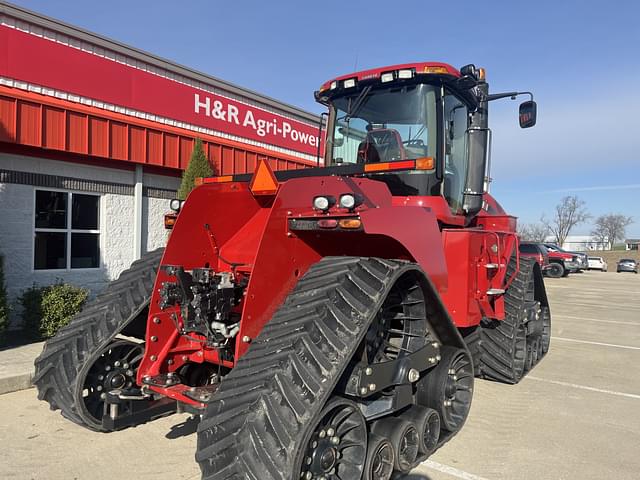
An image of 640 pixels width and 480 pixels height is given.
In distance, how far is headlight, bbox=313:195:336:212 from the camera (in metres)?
2.85

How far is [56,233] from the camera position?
8039 mm

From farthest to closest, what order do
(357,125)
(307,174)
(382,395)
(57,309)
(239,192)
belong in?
(57,309) < (357,125) < (307,174) < (239,192) < (382,395)

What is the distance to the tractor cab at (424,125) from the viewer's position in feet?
14.1

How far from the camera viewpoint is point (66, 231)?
812cm

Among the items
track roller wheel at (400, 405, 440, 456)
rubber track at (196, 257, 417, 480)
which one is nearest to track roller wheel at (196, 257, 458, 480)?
rubber track at (196, 257, 417, 480)

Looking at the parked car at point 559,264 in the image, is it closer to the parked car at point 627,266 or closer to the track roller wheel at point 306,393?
the parked car at point 627,266

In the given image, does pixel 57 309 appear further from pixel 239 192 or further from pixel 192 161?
pixel 239 192

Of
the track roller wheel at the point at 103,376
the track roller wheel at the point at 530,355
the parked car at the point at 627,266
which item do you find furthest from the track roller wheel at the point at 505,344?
the parked car at the point at 627,266

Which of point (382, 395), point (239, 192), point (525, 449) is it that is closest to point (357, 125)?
point (239, 192)

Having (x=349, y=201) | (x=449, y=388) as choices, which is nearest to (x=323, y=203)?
(x=349, y=201)

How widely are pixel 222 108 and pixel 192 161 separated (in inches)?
87.8

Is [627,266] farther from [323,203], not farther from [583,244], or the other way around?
[583,244]

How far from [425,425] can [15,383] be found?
4.23 meters

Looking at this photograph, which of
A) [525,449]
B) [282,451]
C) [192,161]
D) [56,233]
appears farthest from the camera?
[192,161]
